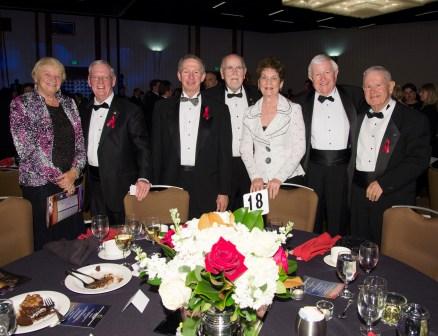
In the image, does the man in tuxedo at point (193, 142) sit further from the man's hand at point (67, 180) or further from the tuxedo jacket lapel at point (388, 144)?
the tuxedo jacket lapel at point (388, 144)

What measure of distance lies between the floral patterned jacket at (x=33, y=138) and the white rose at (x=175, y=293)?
2.40m

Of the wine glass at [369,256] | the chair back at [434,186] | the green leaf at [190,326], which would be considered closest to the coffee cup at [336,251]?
the wine glass at [369,256]

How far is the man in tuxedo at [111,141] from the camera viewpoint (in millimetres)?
3479

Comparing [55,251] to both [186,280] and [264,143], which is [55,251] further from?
[264,143]

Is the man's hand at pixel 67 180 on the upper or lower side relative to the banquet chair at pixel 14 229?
upper

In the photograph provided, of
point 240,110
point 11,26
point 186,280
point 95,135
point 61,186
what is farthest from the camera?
point 11,26

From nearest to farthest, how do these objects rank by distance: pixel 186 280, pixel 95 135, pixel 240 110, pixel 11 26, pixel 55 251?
pixel 186 280 → pixel 55 251 → pixel 95 135 → pixel 240 110 → pixel 11 26

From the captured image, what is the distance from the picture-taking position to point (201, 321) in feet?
4.04

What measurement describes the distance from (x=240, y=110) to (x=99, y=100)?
1.32 metres

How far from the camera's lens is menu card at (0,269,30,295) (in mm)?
1776

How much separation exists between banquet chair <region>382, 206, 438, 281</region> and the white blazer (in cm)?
111

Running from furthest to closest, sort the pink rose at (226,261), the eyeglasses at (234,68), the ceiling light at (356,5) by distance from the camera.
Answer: the ceiling light at (356,5) < the eyeglasses at (234,68) < the pink rose at (226,261)

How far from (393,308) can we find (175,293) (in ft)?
2.91

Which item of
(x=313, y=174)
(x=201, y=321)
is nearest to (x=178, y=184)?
(x=313, y=174)
